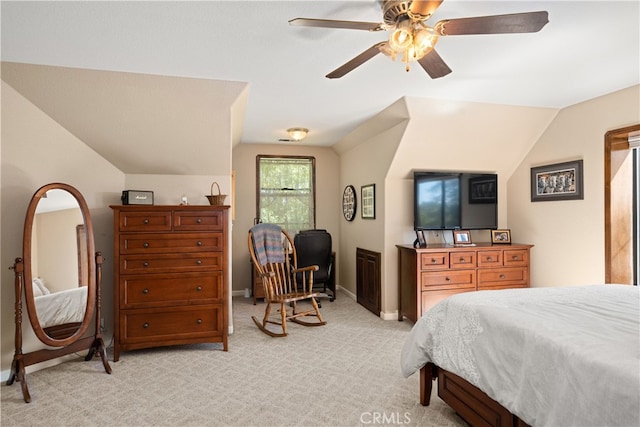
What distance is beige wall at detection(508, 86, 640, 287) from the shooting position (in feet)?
11.1

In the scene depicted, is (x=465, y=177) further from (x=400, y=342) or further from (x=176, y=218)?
(x=176, y=218)

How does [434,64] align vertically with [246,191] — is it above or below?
above

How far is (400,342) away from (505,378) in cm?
195

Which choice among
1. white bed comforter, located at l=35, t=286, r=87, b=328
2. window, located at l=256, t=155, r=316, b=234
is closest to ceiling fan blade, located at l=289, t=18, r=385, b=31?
white bed comforter, located at l=35, t=286, r=87, b=328

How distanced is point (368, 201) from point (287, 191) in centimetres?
160

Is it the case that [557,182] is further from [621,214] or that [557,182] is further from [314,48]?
[314,48]

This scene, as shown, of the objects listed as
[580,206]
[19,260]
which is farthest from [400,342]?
[19,260]

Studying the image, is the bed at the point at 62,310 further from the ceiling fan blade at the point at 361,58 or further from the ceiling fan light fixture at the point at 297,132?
the ceiling fan light fixture at the point at 297,132

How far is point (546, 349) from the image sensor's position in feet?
4.84

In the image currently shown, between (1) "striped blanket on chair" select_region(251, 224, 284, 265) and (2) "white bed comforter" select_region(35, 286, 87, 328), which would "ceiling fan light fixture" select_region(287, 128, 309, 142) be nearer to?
(1) "striped blanket on chair" select_region(251, 224, 284, 265)

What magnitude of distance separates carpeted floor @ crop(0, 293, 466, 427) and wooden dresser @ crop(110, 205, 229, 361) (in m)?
0.20

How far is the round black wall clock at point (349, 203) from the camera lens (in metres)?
5.36

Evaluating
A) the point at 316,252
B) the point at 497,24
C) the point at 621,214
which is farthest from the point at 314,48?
the point at 621,214

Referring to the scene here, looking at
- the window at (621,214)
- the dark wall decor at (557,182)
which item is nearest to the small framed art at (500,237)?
the dark wall decor at (557,182)
